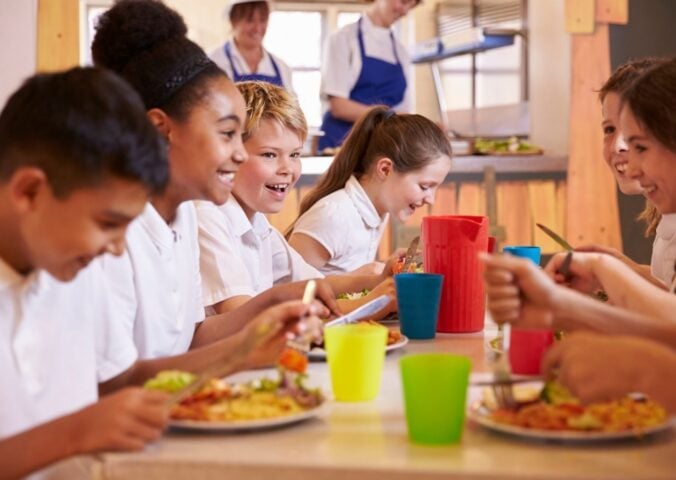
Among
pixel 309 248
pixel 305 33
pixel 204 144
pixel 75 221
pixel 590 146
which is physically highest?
pixel 305 33

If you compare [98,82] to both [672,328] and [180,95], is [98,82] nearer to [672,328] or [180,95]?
[180,95]

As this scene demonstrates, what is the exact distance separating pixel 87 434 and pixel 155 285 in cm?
71

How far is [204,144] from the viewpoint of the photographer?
1.98 m

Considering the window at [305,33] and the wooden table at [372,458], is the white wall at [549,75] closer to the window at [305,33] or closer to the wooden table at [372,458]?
the window at [305,33]

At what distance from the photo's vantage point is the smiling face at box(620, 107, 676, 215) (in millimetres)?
2074

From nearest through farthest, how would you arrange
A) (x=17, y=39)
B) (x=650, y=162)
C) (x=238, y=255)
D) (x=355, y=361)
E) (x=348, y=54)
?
(x=355, y=361), (x=650, y=162), (x=238, y=255), (x=17, y=39), (x=348, y=54)

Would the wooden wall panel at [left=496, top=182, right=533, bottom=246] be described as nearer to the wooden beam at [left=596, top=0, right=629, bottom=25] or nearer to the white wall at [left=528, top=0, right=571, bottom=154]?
the white wall at [left=528, top=0, right=571, bottom=154]

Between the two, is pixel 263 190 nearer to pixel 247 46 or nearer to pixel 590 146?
Result: pixel 247 46

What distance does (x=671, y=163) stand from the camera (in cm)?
207

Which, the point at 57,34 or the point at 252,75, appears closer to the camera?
the point at 57,34

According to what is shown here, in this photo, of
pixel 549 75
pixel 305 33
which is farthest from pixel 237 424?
pixel 305 33

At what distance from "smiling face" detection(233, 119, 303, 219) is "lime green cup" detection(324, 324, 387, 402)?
4.01 ft

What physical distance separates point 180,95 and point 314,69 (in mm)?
8246

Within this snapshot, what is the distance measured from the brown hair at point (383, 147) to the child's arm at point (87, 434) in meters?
2.12
